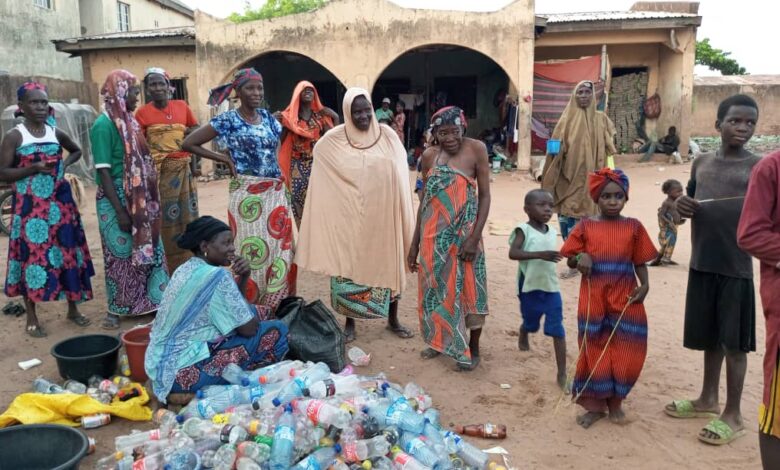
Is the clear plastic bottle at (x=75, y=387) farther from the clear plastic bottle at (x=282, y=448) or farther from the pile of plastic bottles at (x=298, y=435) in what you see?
the clear plastic bottle at (x=282, y=448)

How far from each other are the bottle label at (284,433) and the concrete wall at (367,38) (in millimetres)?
12034

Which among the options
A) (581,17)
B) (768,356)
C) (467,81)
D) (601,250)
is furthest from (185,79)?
(768,356)

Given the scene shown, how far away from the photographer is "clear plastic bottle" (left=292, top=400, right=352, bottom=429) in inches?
114

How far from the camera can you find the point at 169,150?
17.0ft

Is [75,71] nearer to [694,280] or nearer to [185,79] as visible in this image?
[185,79]

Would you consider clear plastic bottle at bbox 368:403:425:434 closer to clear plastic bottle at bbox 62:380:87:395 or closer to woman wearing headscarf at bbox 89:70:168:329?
clear plastic bottle at bbox 62:380:87:395

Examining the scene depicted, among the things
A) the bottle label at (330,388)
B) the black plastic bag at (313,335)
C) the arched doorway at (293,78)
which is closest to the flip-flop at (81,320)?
the black plastic bag at (313,335)

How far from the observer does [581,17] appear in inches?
573

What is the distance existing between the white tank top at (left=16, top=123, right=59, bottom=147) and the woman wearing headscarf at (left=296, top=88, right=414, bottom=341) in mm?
2007

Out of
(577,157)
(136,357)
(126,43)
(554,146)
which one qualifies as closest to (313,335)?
(136,357)

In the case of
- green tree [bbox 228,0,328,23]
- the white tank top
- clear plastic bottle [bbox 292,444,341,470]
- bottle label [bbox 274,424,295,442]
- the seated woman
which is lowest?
clear plastic bottle [bbox 292,444,341,470]

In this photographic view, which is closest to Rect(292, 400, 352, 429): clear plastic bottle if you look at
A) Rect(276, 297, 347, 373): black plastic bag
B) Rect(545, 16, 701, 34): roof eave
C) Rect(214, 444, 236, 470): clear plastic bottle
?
Rect(214, 444, 236, 470): clear plastic bottle

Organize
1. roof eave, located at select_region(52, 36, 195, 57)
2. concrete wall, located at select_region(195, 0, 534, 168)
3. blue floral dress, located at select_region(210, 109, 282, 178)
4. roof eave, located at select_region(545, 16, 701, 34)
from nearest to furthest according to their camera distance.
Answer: blue floral dress, located at select_region(210, 109, 282, 178), concrete wall, located at select_region(195, 0, 534, 168), roof eave, located at select_region(545, 16, 701, 34), roof eave, located at select_region(52, 36, 195, 57)

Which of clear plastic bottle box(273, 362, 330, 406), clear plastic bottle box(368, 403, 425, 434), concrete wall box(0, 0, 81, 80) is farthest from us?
concrete wall box(0, 0, 81, 80)
